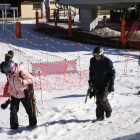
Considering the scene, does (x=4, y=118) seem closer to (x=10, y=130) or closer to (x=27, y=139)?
(x=10, y=130)

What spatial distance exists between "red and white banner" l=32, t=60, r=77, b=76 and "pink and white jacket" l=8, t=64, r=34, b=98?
3.49 metres

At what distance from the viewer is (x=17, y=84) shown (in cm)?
486

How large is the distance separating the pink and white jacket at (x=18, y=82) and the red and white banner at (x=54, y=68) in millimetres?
3488

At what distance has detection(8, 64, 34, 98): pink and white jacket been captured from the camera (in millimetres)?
4766

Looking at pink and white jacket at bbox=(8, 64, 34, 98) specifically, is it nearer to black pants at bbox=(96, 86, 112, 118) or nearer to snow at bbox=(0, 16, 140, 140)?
snow at bbox=(0, 16, 140, 140)

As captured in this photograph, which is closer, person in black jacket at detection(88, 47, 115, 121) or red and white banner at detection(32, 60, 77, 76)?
person in black jacket at detection(88, 47, 115, 121)

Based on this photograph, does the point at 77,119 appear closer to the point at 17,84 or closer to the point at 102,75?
the point at 102,75

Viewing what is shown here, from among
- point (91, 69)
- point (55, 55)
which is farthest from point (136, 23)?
point (91, 69)

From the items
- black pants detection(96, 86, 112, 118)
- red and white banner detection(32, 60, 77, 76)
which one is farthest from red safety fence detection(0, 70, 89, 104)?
black pants detection(96, 86, 112, 118)

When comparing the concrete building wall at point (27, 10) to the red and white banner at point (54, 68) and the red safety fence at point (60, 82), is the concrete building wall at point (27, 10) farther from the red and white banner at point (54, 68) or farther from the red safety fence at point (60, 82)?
the red and white banner at point (54, 68)

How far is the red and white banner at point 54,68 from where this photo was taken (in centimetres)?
848

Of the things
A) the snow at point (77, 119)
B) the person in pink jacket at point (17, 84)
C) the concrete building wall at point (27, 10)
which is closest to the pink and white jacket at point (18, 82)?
the person in pink jacket at point (17, 84)

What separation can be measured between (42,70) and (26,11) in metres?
30.1

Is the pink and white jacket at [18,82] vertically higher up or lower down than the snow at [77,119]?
higher up
